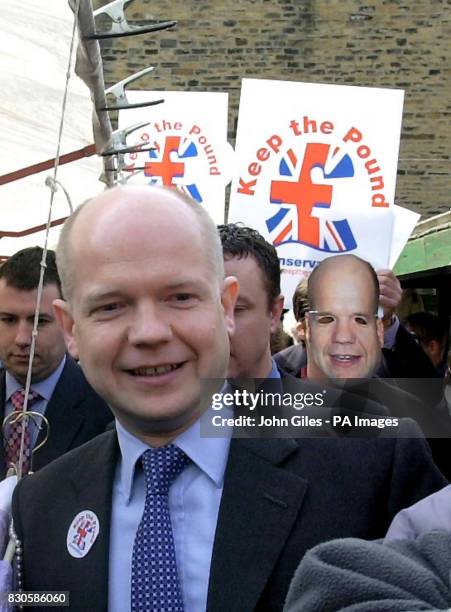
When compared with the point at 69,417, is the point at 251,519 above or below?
below

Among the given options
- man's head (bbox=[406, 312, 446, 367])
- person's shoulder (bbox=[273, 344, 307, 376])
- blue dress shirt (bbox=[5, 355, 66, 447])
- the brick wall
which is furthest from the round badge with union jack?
the brick wall

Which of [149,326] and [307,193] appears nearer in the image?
[149,326]

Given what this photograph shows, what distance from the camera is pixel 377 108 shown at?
5766 millimetres

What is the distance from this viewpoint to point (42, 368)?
3.32 meters

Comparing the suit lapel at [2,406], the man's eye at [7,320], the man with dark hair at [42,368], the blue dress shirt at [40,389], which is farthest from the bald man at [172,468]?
the man's eye at [7,320]

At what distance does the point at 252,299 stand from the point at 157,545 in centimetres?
122

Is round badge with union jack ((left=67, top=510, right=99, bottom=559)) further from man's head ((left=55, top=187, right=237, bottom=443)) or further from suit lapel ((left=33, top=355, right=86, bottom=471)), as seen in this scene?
suit lapel ((left=33, top=355, right=86, bottom=471))

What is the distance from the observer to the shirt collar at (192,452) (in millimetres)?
1628

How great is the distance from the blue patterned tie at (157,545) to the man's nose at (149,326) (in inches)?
7.9

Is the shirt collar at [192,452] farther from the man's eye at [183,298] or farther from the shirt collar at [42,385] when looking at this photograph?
the shirt collar at [42,385]

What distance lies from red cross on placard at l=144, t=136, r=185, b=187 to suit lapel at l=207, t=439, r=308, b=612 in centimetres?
621

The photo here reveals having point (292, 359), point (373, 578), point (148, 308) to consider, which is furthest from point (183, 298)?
point (292, 359)

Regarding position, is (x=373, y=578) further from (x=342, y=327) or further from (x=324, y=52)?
(x=324, y=52)

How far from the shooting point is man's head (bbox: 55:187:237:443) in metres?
1.54
